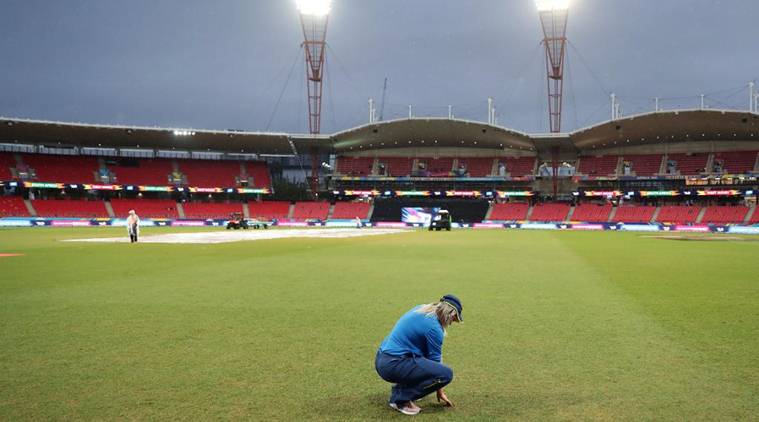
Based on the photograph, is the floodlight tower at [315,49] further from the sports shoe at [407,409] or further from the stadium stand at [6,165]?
the sports shoe at [407,409]

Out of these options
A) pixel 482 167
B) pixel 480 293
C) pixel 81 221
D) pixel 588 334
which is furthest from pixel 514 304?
pixel 482 167

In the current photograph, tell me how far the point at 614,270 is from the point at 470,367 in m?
13.2

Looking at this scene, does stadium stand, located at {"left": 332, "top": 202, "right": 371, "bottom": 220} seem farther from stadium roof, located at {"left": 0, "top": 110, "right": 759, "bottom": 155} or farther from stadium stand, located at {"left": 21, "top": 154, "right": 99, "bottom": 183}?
stadium stand, located at {"left": 21, "top": 154, "right": 99, "bottom": 183}

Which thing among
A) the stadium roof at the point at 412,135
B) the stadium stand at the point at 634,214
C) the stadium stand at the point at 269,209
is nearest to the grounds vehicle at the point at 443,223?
the stadium roof at the point at 412,135

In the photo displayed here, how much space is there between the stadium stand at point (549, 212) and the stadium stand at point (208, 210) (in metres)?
43.0

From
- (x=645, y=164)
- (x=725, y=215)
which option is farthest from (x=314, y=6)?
(x=725, y=215)

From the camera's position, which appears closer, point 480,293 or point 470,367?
point 470,367

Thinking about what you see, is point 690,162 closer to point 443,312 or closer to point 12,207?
point 443,312

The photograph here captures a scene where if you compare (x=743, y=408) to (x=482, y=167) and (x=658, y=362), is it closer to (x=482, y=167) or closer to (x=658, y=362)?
(x=658, y=362)

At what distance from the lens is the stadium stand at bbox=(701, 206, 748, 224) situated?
66.8 m

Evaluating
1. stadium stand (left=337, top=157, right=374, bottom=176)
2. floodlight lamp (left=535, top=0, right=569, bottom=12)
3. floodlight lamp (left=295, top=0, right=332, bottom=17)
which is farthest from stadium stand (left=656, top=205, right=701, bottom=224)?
floodlight lamp (left=295, top=0, right=332, bottom=17)

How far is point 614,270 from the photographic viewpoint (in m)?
18.3

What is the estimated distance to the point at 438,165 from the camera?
85.7m

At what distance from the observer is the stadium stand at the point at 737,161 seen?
70375 mm
